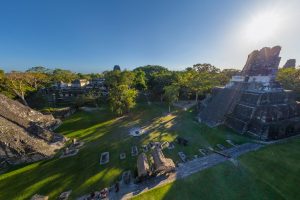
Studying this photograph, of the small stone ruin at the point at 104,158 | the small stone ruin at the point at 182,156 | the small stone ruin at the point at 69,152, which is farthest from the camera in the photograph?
the small stone ruin at the point at 69,152

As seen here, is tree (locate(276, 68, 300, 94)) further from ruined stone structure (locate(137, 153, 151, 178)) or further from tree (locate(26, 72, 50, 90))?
tree (locate(26, 72, 50, 90))

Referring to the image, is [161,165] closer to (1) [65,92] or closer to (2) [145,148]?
(2) [145,148]

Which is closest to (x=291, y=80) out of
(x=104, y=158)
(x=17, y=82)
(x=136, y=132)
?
(x=136, y=132)

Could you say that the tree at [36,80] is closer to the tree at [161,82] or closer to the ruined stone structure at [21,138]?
the ruined stone structure at [21,138]

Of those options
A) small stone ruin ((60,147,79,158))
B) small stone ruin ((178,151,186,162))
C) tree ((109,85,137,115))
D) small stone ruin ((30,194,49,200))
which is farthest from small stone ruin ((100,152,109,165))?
tree ((109,85,137,115))

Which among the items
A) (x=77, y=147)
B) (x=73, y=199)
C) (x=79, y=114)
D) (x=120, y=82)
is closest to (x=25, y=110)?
(x=79, y=114)

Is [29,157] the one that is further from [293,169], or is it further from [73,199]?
[293,169]

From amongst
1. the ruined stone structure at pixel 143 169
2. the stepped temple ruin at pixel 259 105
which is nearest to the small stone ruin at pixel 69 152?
the ruined stone structure at pixel 143 169
